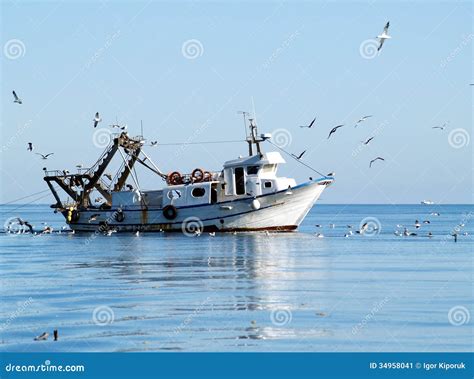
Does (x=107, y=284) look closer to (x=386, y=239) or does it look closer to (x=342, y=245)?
(x=342, y=245)

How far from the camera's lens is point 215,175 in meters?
57.5

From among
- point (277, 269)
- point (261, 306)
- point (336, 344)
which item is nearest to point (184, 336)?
point (336, 344)

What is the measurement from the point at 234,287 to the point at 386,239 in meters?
31.2

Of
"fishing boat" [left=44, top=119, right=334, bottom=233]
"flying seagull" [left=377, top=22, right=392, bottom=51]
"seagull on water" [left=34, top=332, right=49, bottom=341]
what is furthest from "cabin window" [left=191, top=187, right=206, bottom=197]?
"seagull on water" [left=34, top=332, right=49, bottom=341]

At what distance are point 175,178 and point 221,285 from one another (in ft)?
105

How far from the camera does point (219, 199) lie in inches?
2224

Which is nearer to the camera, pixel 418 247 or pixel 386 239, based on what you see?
pixel 418 247

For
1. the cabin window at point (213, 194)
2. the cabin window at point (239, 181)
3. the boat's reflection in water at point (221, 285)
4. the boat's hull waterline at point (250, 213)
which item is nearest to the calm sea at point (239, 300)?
the boat's reflection in water at point (221, 285)

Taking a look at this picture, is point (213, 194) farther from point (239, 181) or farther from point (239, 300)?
point (239, 300)

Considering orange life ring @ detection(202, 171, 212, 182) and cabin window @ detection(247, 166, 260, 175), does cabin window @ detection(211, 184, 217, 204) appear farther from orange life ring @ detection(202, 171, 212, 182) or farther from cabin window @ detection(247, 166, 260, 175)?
cabin window @ detection(247, 166, 260, 175)

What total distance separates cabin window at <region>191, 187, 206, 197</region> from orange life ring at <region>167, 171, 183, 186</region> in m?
2.04

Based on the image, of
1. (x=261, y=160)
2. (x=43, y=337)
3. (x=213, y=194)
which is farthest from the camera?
(x=213, y=194)

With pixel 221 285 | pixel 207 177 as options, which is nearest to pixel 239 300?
pixel 221 285

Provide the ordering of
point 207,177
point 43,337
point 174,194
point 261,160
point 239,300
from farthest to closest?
1. point 174,194
2. point 207,177
3. point 261,160
4. point 239,300
5. point 43,337
